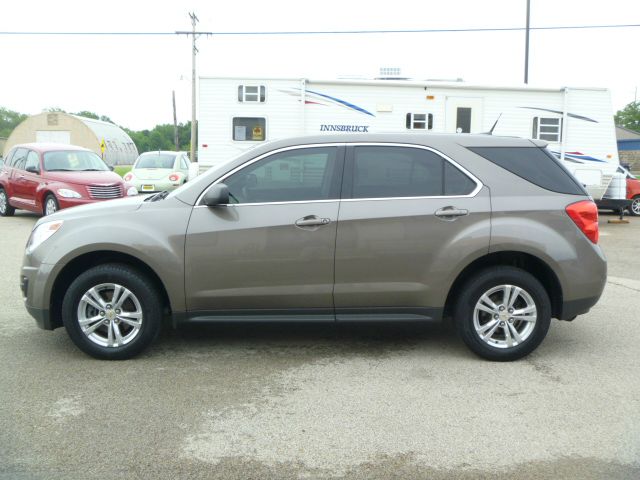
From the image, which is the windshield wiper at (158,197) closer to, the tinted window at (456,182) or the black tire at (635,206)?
the tinted window at (456,182)

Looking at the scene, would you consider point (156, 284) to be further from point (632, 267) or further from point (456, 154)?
point (632, 267)

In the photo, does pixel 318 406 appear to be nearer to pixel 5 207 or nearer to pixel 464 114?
pixel 464 114

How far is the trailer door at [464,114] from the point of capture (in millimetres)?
15516

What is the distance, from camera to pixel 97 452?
12.2ft

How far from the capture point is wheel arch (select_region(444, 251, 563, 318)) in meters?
5.36

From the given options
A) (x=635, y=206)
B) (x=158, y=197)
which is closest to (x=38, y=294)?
(x=158, y=197)

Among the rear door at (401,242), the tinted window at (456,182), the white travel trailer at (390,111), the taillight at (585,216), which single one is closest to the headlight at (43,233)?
the rear door at (401,242)

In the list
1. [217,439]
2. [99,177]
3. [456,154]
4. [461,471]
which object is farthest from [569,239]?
[99,177]

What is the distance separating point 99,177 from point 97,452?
40.7ft

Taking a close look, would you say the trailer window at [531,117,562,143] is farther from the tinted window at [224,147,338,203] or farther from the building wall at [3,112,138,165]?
the building wall at [3,112,138,165]

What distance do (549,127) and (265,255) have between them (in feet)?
40.9

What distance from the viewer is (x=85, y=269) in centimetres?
540

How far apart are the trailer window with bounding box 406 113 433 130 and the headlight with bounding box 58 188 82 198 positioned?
7.53 meters

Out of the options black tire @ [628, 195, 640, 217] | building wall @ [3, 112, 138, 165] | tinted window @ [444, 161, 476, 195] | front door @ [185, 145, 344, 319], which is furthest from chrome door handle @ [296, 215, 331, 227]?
building wall @ [3, 112, 138, 165]
